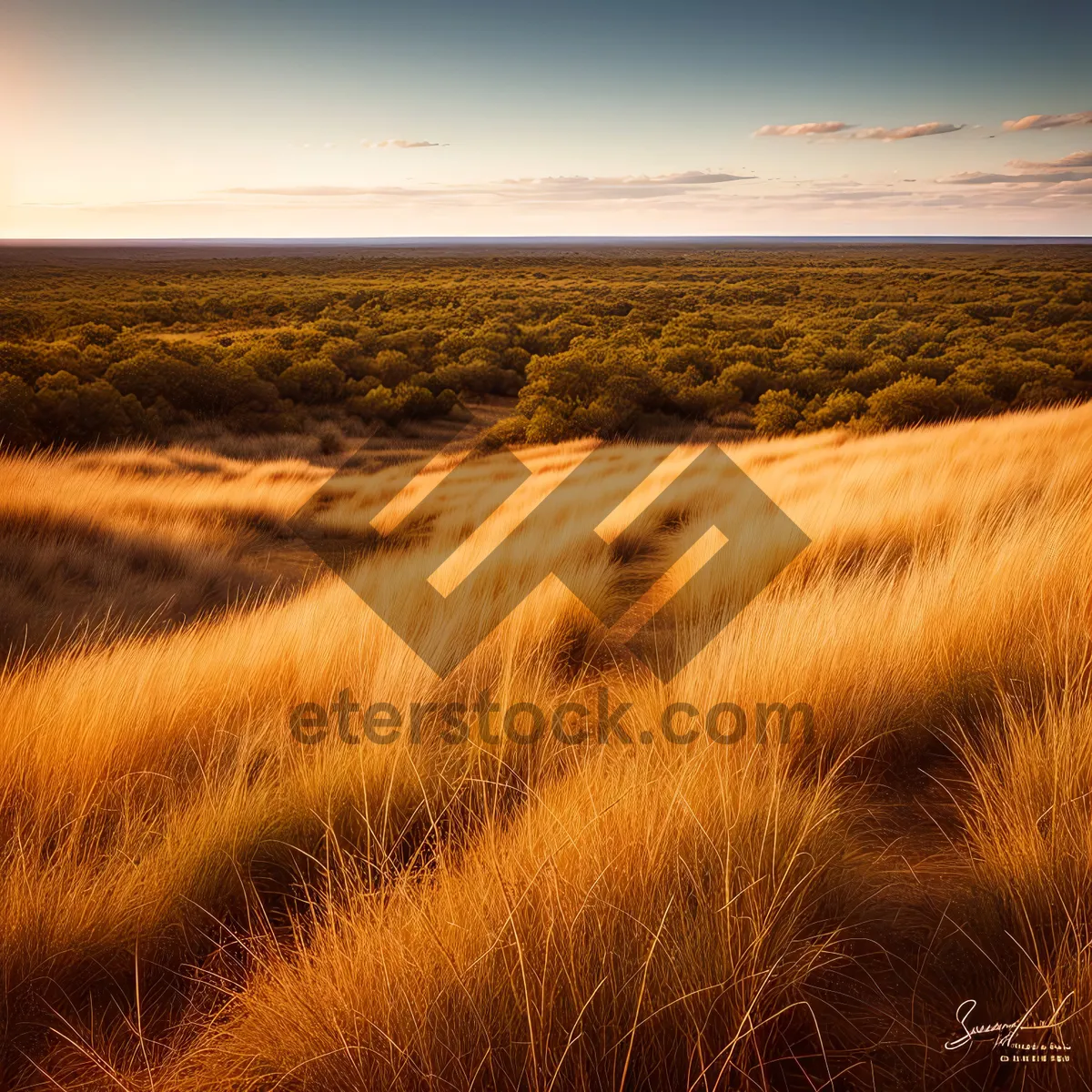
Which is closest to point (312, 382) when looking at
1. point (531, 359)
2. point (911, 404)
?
point (531, 359)

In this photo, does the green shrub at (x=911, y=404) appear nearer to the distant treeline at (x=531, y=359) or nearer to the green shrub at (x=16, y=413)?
the distant treeline at (x=531, y=359)

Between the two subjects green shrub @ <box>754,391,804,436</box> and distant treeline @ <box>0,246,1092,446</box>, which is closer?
distant treeline @ <box>0,246,1092,446</box>

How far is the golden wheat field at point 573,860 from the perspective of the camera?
1.34 metres

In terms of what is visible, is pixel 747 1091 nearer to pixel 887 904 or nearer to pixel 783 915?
pixel 783 915

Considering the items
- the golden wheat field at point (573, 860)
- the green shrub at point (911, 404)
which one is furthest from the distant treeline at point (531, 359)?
the golden wheat field at point (573, 860)

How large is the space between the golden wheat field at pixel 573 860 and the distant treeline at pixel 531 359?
44.8ft

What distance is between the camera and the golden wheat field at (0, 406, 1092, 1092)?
1.34 meters

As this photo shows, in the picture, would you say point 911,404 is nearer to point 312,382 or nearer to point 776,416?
point 776,416

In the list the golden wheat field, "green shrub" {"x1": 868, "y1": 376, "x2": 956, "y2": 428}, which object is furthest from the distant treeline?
the golden wheat field

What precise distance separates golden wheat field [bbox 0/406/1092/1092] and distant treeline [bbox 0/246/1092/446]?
44.8 ft

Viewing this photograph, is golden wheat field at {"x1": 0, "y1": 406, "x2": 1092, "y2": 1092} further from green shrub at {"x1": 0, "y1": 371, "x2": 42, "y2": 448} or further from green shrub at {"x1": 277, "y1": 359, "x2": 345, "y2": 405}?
green shrub at {"x1": 277, "y1": 359, "x2": 345, "y2": 405}

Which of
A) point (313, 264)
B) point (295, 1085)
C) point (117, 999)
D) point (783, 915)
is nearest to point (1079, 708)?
point (783, 915)

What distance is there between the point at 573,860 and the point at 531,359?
23277 mm

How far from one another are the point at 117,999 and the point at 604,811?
47.0 inches
